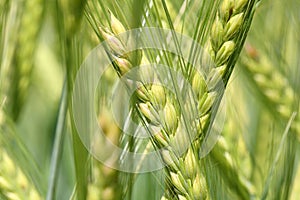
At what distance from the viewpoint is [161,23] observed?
0.47m

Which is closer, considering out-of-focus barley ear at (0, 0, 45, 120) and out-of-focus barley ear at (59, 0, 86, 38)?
out-of-focus barley ear at (59, 0, 86, 38)

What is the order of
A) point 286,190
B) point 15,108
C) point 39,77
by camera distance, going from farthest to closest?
point 39,77
point 15,108
point 286,190

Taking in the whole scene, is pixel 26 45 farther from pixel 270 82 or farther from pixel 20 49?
pixel 270 82

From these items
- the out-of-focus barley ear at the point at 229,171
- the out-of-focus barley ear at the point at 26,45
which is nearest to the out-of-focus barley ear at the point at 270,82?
the out-of-focus barley ear at the point at 229,171

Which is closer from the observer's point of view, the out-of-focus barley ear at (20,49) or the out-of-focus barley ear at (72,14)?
the out-of-focus barley ear at (72,14)

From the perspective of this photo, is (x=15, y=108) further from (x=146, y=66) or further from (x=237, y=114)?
(x=146, y=66)

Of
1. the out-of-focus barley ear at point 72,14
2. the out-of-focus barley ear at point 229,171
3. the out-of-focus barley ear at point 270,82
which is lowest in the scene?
the out-of-focus barley ear at point 229,171

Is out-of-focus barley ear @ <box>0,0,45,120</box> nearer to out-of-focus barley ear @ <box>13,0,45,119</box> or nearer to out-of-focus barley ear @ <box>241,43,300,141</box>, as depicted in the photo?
out-of-focus barley ear @ <box>13,0,45,119</box>

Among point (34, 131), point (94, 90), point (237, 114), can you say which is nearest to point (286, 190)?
point (237, 114)

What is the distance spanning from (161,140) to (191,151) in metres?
0.02

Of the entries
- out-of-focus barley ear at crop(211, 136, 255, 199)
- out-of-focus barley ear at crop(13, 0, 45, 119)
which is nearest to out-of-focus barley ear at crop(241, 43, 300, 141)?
out-of-focus barley ear at crop(211, 136, 255, 199)

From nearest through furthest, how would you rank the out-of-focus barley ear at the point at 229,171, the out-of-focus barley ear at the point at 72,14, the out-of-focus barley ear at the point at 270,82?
the out-of-focus barley ear at the point at 72,14 → the out-of-focus barley ear at the point at 229,171 → the out-of-focus barley ear at the point at 270,82

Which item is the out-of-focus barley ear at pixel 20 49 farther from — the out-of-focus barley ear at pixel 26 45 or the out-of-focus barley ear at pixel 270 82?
the out-of-focus barley ear at pixel 270 82

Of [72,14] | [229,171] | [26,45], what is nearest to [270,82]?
[229,171]
